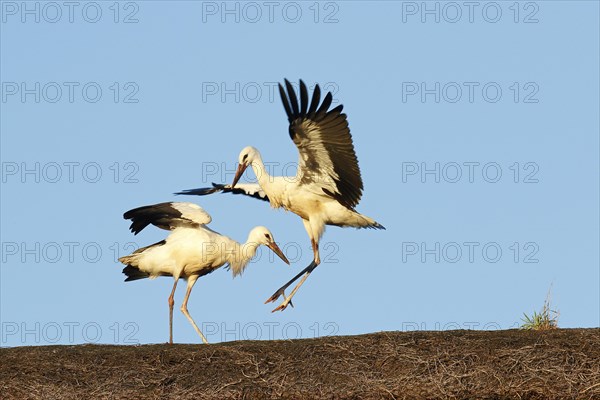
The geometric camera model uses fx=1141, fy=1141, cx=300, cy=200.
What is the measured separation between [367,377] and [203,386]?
114 centimetres

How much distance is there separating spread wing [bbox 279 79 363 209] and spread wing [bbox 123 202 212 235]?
1.20 metres

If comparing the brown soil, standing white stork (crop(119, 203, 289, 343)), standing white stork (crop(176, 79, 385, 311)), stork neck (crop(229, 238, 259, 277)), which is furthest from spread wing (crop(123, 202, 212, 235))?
the brown soil

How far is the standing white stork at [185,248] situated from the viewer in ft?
38.9

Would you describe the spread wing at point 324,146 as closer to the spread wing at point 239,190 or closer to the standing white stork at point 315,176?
the standing white stork at point 315,176

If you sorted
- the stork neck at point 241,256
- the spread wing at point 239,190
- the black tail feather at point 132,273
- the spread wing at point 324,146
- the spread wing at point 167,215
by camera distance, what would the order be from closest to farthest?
the spread wing at point 324,146
the spread wing at point 167,215
the stork neck at point 241,256
the black tail feather at point 132,273
the spread wing at point 239,190

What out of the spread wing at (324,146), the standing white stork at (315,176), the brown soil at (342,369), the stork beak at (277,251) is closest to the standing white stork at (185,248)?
the stork beak at (277,251)

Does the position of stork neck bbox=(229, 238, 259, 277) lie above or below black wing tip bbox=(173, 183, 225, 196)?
below

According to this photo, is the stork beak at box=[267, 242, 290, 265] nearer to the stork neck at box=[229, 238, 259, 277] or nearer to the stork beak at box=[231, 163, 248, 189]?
the stork neck at box=[229, 238, 259, 277]

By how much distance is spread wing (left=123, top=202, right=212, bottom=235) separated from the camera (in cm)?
1177

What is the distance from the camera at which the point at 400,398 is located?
767 cm

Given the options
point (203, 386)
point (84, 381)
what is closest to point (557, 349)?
point (203, 386)

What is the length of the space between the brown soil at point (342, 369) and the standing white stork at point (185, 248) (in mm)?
3248

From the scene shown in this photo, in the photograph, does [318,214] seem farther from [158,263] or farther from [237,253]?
[158,263]

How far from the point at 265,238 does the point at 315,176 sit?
0.91 m
